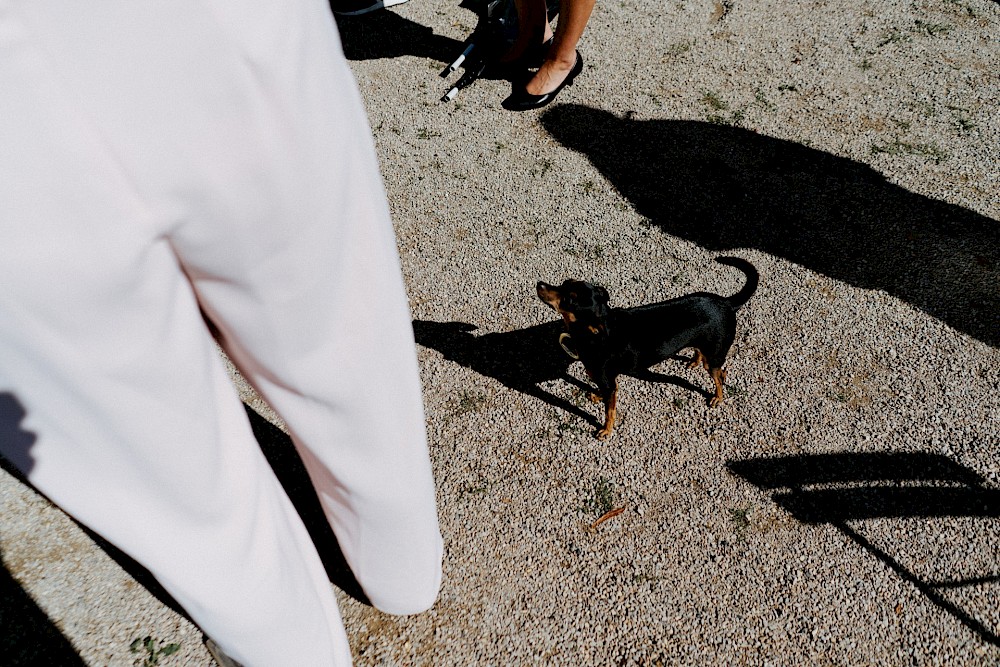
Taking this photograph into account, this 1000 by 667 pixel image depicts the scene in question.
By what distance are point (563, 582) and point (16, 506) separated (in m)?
2.15

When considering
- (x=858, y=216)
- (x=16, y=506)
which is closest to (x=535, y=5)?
(x=858, y=216)

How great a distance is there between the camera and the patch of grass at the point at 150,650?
2346mm

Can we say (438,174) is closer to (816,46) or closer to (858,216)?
(858,216)

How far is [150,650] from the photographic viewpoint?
7.75ft

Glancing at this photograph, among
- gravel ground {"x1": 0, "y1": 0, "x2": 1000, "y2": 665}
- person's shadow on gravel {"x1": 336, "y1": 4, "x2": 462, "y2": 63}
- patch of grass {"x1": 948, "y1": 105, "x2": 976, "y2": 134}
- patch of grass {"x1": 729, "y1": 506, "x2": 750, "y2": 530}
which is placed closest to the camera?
gravel ground {"x1": 0, "y1": 0, "x2": 1000, "y2": 665}

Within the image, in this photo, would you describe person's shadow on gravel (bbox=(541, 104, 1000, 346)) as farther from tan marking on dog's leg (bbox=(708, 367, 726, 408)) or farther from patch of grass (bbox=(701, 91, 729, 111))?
tan marking on dog's leg (bbox=(708, 367, 726, 408))

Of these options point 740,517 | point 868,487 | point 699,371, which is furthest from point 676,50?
point 740,517

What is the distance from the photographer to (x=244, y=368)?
1144mm

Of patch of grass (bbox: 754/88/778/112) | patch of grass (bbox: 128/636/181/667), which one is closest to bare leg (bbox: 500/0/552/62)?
patch of grass (bbox: 754/88/778/112)

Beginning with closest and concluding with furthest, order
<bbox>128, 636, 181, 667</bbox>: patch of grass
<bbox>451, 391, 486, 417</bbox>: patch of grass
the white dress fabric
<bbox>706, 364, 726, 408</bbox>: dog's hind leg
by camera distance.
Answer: the white dress fabric < <bbox>128, 636, 181, 667</bbox>: patch of grass < <bbox>706, 364, 726, 408</bbox>: dog's hind leg < <bbox>451, 391, 486, 417</bbox>: patch of grass

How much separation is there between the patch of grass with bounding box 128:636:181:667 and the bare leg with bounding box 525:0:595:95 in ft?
11.2

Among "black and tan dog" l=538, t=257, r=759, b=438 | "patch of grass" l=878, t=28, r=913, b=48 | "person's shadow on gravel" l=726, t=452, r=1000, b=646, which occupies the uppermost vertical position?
"black and tan dog" l=538, t=257, r=759, b=438

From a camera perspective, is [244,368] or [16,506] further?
[16,506]

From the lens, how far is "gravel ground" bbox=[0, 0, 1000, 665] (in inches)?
97.0
